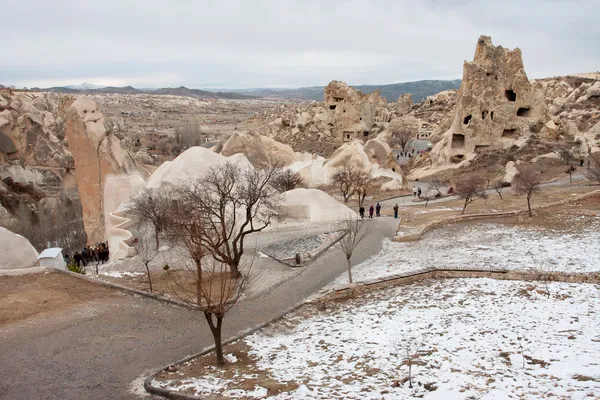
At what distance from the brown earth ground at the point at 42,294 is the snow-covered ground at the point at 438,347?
5133mm

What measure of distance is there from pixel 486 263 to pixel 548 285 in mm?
2880

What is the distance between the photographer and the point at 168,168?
2544 cm

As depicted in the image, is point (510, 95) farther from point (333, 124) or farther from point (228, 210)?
point (228, 210)

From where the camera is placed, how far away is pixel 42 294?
13016 millimetres

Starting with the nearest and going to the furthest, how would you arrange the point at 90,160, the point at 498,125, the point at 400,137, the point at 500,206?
the point at 500,206, the point at 90,160, the point at 498,125, the point at 400,137

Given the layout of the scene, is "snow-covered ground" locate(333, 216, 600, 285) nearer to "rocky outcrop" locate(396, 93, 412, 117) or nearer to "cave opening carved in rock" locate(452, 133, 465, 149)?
"cave opening carved in rock" locate(452, 133, 465, 149)

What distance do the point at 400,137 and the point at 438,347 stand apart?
52.4 meters

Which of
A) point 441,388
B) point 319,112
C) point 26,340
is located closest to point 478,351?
point 441,388

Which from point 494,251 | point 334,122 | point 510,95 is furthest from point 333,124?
point 494,251

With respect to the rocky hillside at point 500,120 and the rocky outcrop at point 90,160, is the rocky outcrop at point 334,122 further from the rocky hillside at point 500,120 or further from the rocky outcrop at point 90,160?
the rocky outcrop at point 90,160

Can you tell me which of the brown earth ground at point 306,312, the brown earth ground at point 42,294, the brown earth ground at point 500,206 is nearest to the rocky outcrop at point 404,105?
the brown earth ground at point 500,206

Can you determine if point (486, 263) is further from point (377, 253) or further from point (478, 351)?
point (478, 351)

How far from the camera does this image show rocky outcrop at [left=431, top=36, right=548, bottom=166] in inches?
1485

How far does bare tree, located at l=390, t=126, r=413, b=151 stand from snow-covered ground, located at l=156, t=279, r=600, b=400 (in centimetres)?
4730
